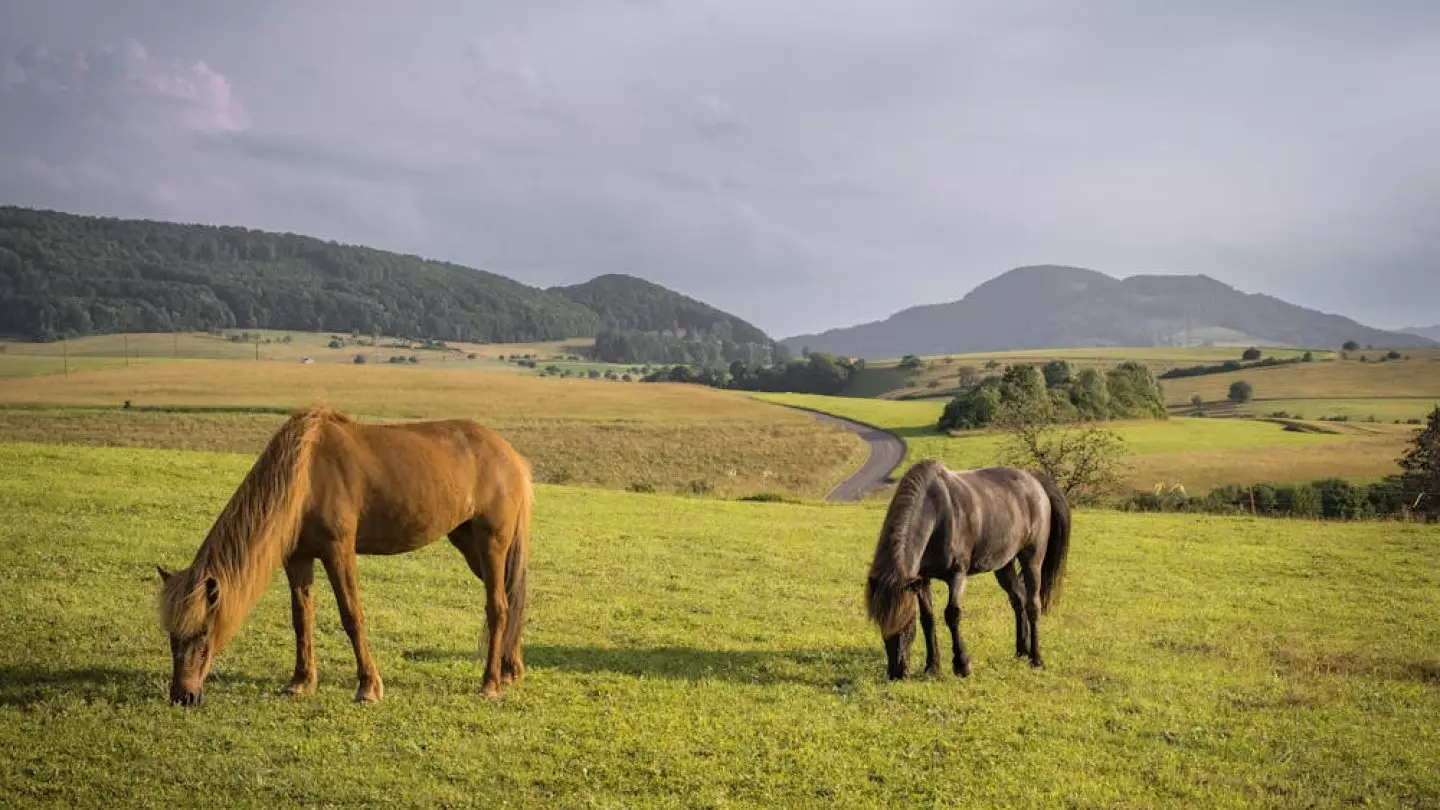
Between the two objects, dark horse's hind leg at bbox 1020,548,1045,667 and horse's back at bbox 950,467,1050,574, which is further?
dark horse's hind leg at bbox 1020,548,1045,667

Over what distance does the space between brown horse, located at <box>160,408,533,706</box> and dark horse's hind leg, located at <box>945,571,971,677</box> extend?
5.42m

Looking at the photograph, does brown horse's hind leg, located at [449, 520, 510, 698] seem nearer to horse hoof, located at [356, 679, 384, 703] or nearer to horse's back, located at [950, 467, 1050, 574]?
horse hoof, located at [356, 679, 384, 703]

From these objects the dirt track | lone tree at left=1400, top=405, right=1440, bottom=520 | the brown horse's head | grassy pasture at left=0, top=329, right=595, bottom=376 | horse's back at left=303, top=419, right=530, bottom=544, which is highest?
grassy pasture at left=0, top=329, right=595, bottom=376

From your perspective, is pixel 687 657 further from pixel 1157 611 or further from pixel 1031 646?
pixel 1157 611

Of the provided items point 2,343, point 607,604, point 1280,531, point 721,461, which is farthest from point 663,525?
point 2,343

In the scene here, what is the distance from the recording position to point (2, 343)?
13338 cm

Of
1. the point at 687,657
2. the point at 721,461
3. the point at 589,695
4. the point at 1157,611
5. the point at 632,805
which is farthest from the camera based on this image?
the point at 721,461

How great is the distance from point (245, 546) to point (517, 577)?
290 centimetres

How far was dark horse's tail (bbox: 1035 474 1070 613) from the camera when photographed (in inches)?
546

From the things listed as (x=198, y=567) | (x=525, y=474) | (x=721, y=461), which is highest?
(x=525, y=474)

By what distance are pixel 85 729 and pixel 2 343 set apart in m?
157

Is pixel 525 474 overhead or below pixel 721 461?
overhead

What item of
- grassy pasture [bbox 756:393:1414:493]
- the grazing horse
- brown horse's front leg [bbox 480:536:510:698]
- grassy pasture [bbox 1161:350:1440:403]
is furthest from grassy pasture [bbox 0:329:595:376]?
grassy pasture [bbox 1161:350:1440:403]

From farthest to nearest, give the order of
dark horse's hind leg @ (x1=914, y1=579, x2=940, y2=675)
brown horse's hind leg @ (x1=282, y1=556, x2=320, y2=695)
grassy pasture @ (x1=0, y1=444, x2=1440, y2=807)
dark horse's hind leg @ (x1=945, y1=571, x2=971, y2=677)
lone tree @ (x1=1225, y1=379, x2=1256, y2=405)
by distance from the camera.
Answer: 1. lone tree @ (x1=1225, y1=379, x2=1256, y2=405)
2. dark horse's hind leg @ (x1=945, y1=571, x2=971, y2=677)
3. dark horse's hind leg @ (x1=914, y1=579, x2=940, y2=675)
4. brown horse's hind leg @ (x1=282, y1=556, x2=320, y2=695)
5. grassy pasture @ (x1=0, y1=444, x2=1440, y2=807)
